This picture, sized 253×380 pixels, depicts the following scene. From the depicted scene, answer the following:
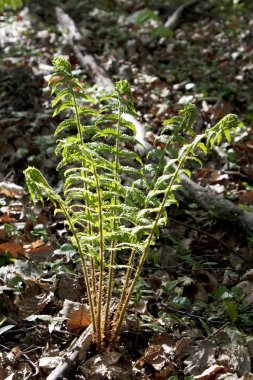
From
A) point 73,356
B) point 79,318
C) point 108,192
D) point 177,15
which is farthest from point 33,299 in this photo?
point 177,15

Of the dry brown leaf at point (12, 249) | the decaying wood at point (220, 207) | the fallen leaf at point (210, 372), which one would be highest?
the decaying wood at point (220, 207)

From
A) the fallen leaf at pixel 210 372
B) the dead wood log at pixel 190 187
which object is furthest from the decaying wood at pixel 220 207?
the fallen leaf at pixel 210 372

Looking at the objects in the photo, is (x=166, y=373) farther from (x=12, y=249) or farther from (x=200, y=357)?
(x=12, y=249)

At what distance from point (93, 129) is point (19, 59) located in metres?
4.30

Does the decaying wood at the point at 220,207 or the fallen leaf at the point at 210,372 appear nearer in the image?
Result: the fallen leaf at the point at 210,372

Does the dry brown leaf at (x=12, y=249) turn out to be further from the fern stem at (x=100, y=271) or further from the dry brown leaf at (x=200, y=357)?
the dry brown leaf at (x=200, y=357)

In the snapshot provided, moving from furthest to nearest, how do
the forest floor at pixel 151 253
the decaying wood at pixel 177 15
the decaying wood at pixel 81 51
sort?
the decaying wood at pixel 177 15 < the decaying wood at pixel 81 51 < the forest floor at pixel 151 253

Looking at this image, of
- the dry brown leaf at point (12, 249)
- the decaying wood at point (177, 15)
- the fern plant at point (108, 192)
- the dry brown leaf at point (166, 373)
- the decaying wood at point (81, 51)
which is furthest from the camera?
the decaying wood at point (177, 15)

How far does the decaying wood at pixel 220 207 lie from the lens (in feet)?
11.0

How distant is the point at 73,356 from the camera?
226 cm

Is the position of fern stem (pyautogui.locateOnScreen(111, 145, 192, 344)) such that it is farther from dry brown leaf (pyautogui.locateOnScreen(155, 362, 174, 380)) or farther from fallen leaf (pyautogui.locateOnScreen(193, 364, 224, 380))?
fallen leaf (pyautogui.locateOnScreen(193, 364, 224, 380))

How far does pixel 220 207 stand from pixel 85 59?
3.30 m

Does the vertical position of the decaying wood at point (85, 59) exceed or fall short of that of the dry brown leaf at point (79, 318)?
it exceeds it

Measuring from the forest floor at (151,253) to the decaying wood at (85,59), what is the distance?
0.08m
